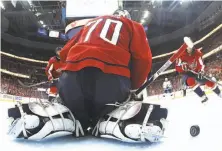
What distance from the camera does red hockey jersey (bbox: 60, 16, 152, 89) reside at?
0.82 meters

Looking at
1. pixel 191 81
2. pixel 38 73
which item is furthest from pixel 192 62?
pixel 38 73

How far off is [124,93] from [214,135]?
0.28m

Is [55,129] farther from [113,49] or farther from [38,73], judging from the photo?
[38,73]

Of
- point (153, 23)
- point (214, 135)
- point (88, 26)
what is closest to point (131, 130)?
point (214, 135)

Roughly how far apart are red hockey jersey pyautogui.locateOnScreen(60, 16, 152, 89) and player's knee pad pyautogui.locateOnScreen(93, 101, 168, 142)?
12 centimetres

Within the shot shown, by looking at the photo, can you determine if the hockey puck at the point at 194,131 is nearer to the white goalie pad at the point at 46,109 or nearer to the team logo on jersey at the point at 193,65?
the white goalie pad at the point at 46,109

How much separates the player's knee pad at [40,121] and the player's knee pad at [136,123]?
11 centimetres

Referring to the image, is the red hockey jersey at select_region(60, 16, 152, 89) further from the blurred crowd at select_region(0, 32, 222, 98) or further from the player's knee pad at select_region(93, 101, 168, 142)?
the blurred crowd at select_region(0, 32, 222, 98)

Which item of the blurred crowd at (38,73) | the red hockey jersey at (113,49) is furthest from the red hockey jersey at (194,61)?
the red hockey jersey at (113,49)

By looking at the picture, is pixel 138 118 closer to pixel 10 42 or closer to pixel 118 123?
pixel 118 123

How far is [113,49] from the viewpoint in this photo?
84 cm

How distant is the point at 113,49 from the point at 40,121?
0.28 metres

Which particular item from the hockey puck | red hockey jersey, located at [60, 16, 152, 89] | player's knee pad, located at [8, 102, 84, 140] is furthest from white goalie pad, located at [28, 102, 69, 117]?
the hockey puck

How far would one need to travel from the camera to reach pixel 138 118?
74cm
